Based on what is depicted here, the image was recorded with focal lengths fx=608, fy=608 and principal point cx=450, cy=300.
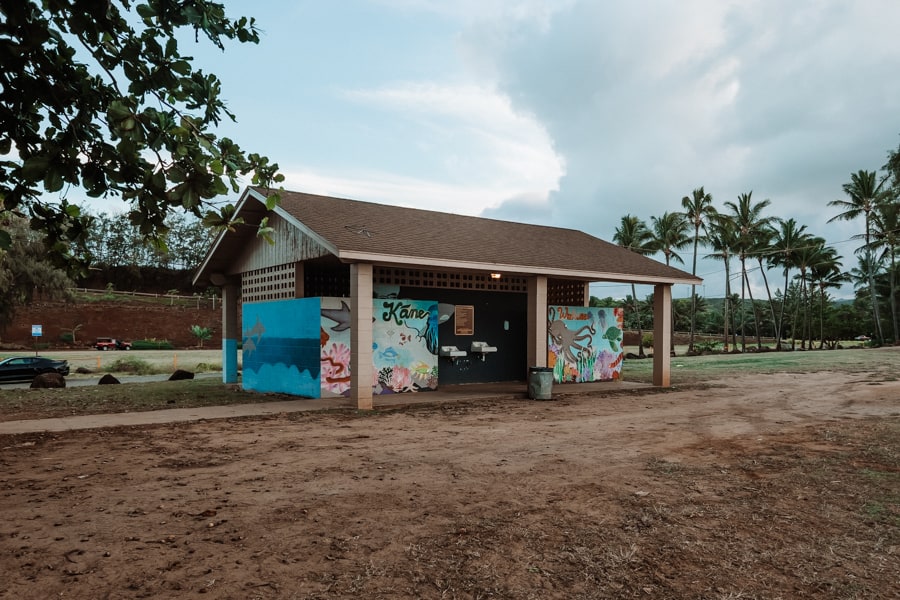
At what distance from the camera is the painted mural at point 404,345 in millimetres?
15461

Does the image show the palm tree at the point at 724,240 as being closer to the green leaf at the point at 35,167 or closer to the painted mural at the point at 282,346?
the painted mural at the point at 282,346

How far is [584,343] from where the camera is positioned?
64.4ft

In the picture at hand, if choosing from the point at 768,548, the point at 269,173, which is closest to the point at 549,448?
the point at 768,548

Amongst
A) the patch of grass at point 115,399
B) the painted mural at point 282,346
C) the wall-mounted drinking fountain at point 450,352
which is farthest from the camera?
the wall-mounted drinking fountain at point 450,352

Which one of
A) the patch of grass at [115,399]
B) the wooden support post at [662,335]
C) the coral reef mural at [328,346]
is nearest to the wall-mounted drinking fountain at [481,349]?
the coral reef mural at [328,346]

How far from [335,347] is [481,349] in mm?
5263

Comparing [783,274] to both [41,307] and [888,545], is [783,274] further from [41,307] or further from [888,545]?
[41,307]

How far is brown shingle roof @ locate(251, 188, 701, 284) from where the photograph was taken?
13.3 metres

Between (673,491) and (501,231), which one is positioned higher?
(501,231)

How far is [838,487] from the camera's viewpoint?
645 cm

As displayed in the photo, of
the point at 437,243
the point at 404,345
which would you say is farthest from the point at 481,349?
the point at 437,243

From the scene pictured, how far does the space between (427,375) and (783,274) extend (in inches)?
2020

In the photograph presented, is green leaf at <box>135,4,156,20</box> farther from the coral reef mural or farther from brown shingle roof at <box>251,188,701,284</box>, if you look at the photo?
the coral reef mural

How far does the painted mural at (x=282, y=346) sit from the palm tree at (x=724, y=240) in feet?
135
